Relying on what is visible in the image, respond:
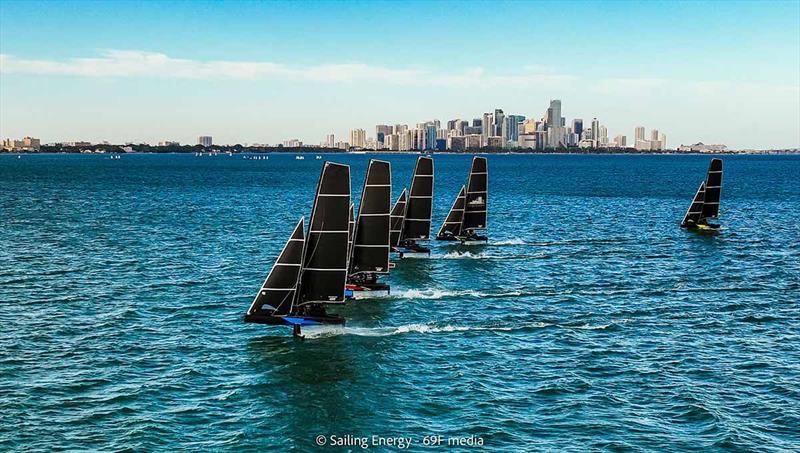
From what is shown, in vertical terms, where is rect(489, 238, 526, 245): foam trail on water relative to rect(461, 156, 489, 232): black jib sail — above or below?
below

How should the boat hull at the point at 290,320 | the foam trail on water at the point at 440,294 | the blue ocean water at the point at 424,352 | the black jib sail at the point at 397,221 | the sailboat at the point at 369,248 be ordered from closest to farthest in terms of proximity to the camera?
the blue ocean water at the point at 424,352 < the boat hull at the point at 290,320 < the sailboat at the point at 369,248 < the foam trail on water at the point at 440,294 < the black jib sail at the point at 397,221

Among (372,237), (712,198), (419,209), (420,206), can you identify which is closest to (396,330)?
(372,237)

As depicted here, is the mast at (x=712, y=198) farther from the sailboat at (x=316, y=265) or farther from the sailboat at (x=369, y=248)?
the sailboat at (x=316, y=265)

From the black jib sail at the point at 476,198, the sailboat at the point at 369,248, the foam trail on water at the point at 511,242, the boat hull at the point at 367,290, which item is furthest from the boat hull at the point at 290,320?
the foam trail on water at the point at 511,242

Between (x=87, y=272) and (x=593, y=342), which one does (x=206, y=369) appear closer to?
(x=593, y=342)

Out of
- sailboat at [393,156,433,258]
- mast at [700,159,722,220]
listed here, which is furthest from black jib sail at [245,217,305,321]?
mast at [700,159,722,220]

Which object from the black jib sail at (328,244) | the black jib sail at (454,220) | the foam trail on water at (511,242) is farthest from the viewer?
the foam trail on water at (511,242)

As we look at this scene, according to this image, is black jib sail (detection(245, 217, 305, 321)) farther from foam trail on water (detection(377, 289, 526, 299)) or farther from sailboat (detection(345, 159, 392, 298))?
foam trail on water (detection(377, 289, 526, 299))

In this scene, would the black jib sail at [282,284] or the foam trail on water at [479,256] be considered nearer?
the black jib sail at [282,284]
